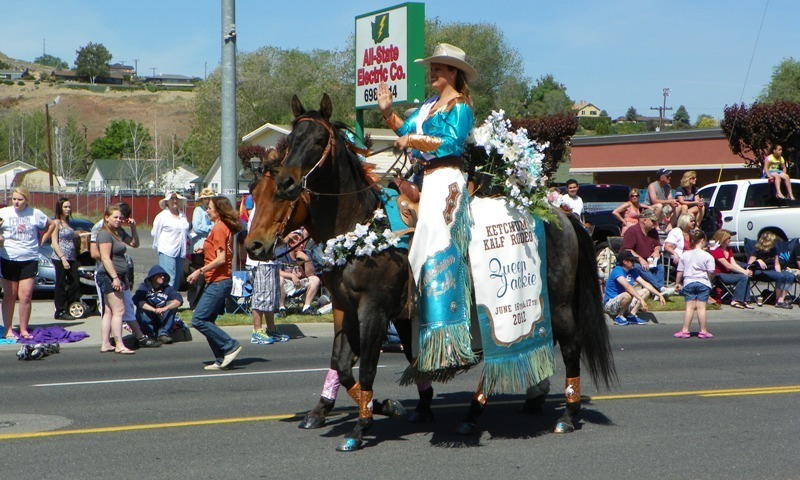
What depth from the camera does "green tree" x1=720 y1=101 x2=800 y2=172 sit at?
111ft

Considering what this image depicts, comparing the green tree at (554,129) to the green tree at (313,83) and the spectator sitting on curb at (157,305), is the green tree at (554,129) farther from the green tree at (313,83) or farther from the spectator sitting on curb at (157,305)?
the spectator sitting on curb at (157,305)

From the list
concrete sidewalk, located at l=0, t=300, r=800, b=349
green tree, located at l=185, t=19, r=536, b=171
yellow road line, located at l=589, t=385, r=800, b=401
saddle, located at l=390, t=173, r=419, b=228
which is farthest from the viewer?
green tree, located at l=185, t=19, r=536, b=171

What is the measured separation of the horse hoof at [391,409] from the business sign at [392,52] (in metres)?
9.78

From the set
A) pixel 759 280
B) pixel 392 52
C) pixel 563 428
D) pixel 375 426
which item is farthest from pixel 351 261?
pixel 759 280

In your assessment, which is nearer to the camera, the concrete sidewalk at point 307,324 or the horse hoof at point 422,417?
the horse hoof at point 422,417

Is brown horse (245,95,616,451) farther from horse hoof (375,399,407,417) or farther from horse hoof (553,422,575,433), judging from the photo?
horse hoof (375,399,407,417)

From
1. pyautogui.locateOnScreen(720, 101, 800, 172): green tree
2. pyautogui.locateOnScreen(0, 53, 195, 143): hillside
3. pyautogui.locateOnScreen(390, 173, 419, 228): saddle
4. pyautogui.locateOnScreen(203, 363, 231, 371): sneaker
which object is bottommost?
pyautogui.locateOnScreen(203, 363, 231, 371): sneaker

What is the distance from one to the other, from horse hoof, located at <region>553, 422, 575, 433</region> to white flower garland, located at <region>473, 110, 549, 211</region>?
1732 mm

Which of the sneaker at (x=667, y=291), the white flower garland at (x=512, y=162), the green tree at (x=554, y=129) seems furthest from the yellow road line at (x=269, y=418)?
the green tree at (x=554, y=129)

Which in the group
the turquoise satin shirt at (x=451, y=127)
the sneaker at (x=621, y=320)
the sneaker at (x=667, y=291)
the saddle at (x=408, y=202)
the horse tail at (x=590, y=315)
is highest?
the turquoise satin shirt at (x=451, y=127)

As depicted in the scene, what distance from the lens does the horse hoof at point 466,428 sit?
23.5 feet

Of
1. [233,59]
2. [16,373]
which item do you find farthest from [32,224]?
[233,59]

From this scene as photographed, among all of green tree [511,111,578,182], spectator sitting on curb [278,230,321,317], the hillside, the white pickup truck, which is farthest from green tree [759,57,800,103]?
the hillside

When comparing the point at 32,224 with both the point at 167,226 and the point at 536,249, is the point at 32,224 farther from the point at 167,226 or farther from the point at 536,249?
the point at 536,249
